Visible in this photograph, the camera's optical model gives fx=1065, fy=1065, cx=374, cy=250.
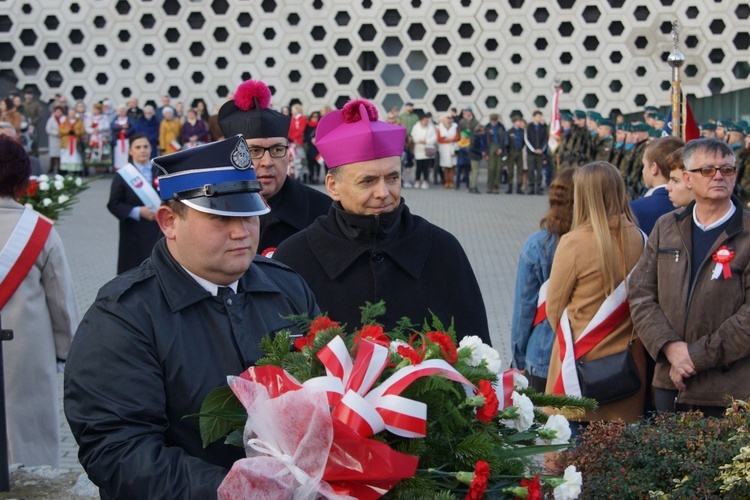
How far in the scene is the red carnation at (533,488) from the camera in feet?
6.87

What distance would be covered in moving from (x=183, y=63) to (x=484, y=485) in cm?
2807

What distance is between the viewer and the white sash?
25.9 ft

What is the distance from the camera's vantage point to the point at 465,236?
14914 millimetres

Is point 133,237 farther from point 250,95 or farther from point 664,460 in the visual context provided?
point 664,460

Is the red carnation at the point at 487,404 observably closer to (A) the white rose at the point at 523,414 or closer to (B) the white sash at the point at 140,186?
(A) the white rose at the point at 523,414

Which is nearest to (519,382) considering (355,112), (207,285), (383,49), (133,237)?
(207,285)

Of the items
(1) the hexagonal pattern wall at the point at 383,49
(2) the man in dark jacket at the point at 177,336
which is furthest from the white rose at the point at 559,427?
(1) the hexagonal pattern wall at the point at 383,49

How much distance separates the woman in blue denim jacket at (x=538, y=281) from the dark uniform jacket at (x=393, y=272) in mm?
1606

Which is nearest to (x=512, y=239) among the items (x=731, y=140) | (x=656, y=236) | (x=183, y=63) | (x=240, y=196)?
(x=731, y=140)

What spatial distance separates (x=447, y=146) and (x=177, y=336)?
20.7m

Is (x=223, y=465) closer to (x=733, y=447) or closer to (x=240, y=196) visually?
(x=240, y=196)

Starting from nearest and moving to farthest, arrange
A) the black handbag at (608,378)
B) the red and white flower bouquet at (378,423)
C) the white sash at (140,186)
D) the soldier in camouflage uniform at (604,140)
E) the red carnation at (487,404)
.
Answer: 1. the red and white flower bouquet at (378,423)
2. the red carnation at (487,404)
3. the black handbag at (608,378)
4. the white sash at (140,186)
5. the soldier in camouflage uniform at (604,140)

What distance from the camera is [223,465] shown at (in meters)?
2.46

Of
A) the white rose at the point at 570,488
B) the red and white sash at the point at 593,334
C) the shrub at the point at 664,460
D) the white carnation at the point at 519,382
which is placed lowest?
the red and white sash at the point at 593,334
